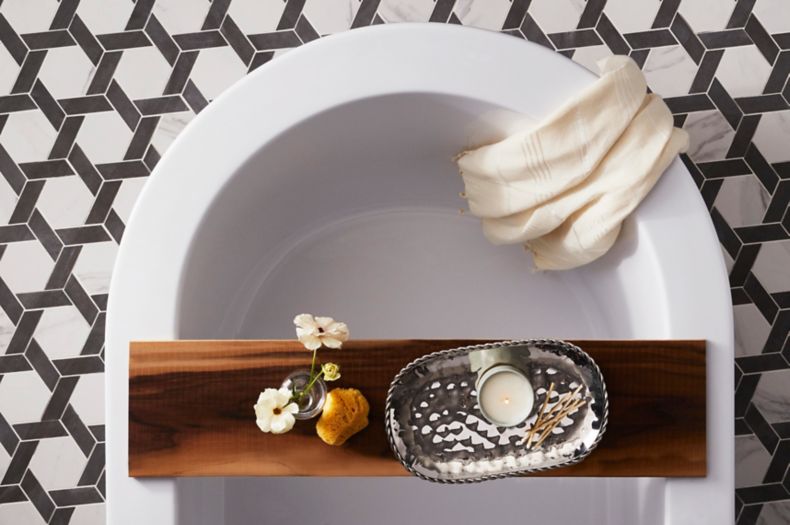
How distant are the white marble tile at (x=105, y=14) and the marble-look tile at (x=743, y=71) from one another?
1564 millimetres

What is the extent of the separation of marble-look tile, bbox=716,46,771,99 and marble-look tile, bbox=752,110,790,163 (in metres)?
0.08

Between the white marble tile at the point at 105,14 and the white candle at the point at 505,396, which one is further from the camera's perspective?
the white marble tile at the point at 105,14

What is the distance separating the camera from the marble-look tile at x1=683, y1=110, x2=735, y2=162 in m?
1.96

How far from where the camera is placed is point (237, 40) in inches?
76.1

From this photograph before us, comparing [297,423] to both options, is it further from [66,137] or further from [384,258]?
[66,137]

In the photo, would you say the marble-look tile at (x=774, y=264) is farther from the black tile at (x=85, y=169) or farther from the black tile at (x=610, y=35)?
the black tile at (x=85, y=169)

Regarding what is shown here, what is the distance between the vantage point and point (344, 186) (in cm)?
187

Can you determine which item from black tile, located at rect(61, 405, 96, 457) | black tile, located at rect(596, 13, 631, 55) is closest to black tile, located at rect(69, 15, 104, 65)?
black tile, located at rect(61, 405, 96, 457)

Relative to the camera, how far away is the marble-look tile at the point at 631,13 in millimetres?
1944

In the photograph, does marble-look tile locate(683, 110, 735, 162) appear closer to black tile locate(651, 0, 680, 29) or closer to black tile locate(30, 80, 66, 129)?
black tile locate(651, 0, 680, 29)

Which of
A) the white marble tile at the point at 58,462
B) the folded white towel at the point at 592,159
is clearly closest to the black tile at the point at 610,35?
the folded white towel at the point at 592,159

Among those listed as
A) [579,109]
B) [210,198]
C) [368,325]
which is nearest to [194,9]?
[210,198]

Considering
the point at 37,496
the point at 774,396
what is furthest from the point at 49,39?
the point at 774,396

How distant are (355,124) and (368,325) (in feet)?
1.85
